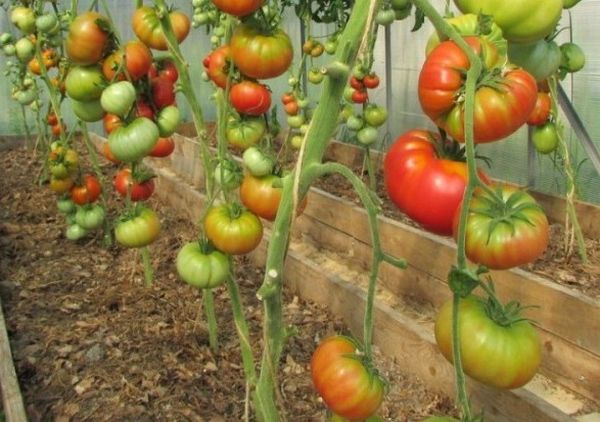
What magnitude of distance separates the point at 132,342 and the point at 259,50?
1425 millimetres

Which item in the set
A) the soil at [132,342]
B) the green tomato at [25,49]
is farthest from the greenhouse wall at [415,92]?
the soil at [132,342]

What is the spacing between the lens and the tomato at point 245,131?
66.4 inches

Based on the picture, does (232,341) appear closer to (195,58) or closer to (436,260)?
(436,260)

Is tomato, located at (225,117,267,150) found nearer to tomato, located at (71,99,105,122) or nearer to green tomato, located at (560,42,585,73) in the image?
tomato, located at (71,99,105,122)

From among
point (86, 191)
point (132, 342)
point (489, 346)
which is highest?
point (489, 346)

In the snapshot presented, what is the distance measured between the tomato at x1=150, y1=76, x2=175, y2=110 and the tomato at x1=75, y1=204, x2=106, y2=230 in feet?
4.44

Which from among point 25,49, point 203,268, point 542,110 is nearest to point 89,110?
point 203,268

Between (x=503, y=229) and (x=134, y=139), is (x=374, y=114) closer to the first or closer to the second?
(x=134, y=139)

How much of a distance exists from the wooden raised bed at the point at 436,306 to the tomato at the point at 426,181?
46.0 inches

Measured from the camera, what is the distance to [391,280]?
2.85m

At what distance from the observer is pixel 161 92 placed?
174 cm

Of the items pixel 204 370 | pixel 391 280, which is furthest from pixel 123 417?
pixel 391 280

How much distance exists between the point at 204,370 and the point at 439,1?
260 cm

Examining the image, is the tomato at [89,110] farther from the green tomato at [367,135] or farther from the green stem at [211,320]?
the green tomato at [367,135]
